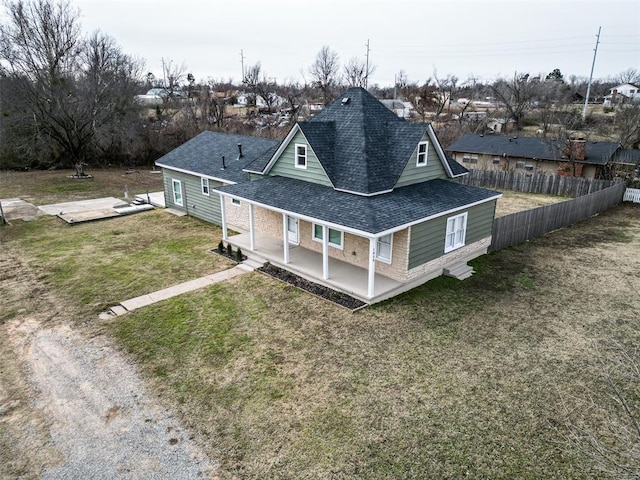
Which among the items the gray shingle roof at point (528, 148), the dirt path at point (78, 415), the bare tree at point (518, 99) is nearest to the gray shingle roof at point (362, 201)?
the dirt path at point (78, 415)

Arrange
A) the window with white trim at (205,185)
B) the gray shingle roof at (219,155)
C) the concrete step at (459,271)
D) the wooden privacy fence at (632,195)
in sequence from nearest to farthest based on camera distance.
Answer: the concrete step at (459,271), the gray shingle roof at (219,155), the window with white trim at (205,185), the wooden privacy fence at (632,195)

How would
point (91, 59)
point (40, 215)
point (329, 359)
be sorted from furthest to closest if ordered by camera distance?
point (91, 59) < point (40, 215) < point (329, 359)

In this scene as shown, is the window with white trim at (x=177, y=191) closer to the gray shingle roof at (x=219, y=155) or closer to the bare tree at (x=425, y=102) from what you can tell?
the gray shingle roof at (x=219, y=155)

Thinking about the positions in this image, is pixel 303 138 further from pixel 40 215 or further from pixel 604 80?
pixel 604 80

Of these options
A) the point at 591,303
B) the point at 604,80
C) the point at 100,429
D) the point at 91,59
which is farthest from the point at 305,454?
the point at 604,80

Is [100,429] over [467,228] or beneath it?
beneath

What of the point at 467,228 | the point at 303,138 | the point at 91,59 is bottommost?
the point at 467,228
